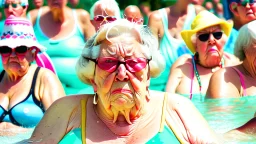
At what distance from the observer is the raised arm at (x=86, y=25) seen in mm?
7461

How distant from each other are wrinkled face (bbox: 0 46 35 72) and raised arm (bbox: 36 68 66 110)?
177 mm

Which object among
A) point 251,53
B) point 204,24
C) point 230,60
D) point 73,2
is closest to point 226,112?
point 251,53

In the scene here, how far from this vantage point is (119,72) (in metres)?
3.44

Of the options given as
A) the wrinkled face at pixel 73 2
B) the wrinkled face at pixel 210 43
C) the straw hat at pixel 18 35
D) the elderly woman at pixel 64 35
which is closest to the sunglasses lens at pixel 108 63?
the straw hat at pixel 18 35

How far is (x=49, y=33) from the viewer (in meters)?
7.43

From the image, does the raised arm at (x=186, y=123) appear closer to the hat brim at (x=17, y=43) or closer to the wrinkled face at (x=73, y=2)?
the hat brim at (x=17, y=43)

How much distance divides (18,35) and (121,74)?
2.29 metres

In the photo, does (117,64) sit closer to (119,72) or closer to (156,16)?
(119,72)

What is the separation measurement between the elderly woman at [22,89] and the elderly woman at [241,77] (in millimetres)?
1300

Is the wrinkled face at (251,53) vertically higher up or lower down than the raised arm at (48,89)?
higher up

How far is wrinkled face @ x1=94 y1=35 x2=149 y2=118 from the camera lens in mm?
3447

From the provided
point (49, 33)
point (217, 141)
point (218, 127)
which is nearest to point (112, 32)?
point (217, 141)

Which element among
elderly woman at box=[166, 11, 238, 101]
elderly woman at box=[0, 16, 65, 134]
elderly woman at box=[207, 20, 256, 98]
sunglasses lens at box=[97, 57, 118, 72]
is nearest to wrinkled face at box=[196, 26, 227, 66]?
elderly woman at box=[166, 11, 238, 101]

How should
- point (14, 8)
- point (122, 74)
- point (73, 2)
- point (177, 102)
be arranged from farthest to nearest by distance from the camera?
point (73, 2), point (14, 8), point (177, 102), point (122, 74)
